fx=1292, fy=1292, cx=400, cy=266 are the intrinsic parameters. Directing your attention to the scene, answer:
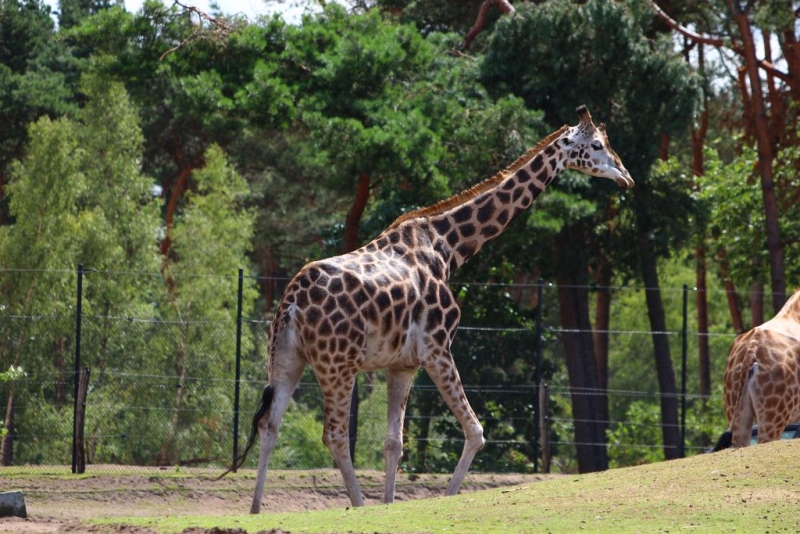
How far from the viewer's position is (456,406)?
36.3ft

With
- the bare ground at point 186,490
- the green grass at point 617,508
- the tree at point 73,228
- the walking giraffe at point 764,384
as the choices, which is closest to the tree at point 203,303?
the tree at point 73,228

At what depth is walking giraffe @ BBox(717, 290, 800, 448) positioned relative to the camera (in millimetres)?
12023

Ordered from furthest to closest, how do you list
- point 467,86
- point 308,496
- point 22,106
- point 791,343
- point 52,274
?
point 22,106
point 52,274
point 467,86
point 308,496
point 791,343

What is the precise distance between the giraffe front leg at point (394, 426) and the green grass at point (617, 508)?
1.29 m

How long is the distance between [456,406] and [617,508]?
2.57 metres

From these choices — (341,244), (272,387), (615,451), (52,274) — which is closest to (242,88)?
(341,244)

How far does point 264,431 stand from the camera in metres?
10.5

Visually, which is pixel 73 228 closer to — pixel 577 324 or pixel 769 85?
pixel 577 324

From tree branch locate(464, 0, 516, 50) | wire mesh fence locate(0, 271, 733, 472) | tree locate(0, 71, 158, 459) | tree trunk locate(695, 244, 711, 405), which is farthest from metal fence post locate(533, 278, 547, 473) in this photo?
tree trunk locate(695, 244, 711, 405)

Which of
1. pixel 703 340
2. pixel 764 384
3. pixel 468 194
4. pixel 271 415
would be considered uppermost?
pixel 468 194

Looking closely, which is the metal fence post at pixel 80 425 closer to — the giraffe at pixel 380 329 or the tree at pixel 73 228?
the giraffe at pixel 380 329

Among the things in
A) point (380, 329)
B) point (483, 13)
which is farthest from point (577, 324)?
point (380, 329)

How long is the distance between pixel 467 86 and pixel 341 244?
3441mm

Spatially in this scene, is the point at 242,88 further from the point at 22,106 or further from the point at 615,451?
the point at 615,451
